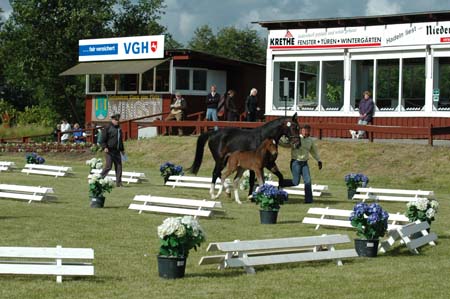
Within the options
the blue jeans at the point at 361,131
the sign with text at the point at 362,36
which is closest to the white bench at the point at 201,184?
the blue jeans at the point at 361,131

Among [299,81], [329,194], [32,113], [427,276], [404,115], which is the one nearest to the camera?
[427,276]

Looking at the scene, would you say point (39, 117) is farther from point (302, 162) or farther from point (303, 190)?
point (302, 162)

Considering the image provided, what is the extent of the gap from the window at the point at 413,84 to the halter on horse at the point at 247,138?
50.0 feet

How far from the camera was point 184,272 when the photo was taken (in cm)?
1193

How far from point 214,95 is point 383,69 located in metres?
6.88

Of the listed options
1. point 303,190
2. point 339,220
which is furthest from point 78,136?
point 339,220

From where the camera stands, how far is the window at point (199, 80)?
45744 mm

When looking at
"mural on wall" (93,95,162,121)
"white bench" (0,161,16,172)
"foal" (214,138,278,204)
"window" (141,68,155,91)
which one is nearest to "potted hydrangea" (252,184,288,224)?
"foal" (214,138,278,204)

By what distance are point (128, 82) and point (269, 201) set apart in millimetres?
30748

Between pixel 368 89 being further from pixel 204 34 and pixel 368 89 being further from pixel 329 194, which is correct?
pixel 204 34

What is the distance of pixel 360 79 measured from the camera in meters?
39.1

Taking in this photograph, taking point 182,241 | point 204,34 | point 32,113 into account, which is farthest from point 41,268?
point 204,34

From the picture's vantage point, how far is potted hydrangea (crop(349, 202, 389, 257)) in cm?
1382

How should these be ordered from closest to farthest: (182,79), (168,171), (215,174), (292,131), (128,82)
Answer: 1. (292,131)
2. (215,174)
3. (168,171)
4. (182,79)
5. (128,82)
